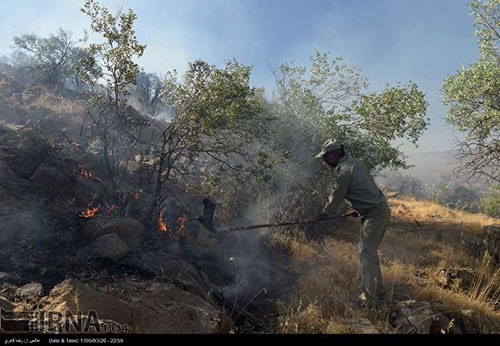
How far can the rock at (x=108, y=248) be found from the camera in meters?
4.70

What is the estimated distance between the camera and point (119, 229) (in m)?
5.34

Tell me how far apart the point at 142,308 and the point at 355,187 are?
3.20 meters

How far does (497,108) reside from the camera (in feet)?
26.7

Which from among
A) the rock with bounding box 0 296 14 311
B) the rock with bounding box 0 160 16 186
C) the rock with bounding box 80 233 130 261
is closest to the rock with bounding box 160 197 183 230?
the rock with bounding box 80 233 130 261

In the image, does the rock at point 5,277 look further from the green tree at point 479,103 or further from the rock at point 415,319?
the green tree at point 479,103

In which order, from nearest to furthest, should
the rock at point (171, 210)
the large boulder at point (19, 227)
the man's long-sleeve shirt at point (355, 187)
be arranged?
the man's long-sleeve shirt at point (355, 187)
the large boulder at point (19, 227)
the rock at point (171, 210)

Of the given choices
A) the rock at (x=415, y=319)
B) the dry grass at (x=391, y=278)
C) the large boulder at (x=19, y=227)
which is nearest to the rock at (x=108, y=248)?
the large boulder at (x=19, y=227)

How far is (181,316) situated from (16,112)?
45.9 ft

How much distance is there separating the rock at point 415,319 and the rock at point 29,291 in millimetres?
3889

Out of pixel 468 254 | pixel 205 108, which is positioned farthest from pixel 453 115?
pixel 205 108

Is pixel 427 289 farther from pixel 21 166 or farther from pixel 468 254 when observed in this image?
pixel 21 166

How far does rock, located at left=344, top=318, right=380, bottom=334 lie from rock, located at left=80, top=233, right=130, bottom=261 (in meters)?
3.36

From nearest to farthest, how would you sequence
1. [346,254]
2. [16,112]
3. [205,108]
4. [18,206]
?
[18,206]
[205,108]
[346,254]
[16,112]

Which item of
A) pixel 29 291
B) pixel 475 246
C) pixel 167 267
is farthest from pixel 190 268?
pixel 475 246
